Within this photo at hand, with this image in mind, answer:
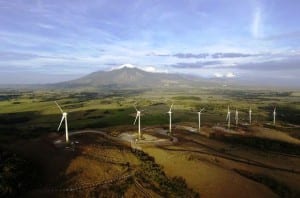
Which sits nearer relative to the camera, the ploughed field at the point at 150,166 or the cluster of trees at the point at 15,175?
the cluster of trees at the point at 15,175

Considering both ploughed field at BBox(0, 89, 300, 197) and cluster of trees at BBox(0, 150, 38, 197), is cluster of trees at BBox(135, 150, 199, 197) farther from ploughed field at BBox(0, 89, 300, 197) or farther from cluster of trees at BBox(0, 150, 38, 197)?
cluster of trees at BBox(0, 150, 38, 197)

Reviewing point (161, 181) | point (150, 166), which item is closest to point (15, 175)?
point (161, 181)

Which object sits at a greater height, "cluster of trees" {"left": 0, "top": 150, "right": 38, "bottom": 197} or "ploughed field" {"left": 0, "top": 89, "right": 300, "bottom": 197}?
"cluster of trees" {"left": 0, "top": 150, "right": 38, "bottom": 197}

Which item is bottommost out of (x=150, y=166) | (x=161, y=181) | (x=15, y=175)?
(x=161, y=181)

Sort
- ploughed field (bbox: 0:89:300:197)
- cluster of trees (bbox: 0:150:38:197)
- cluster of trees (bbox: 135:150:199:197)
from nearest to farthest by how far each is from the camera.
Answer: cluster of trees (bbox: 0:150:38:197) < ploughed field (bbox: 0:89:300:197) < cluster of trees (bbox: 135:150:199:197)

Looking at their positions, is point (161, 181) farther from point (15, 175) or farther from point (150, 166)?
point (15, 175)

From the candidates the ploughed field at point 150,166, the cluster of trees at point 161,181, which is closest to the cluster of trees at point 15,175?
the ploughed field at point 150,166

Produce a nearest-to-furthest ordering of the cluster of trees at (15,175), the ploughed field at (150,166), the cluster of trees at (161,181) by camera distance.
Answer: the cluster of trees at (15,175), the ploughed field at (150,166), the cluster of trees at (161,181)

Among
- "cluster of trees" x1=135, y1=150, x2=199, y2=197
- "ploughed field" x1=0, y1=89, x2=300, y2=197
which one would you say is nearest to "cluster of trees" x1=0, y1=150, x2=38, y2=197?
"ploughed field" x1=0, y1=89, x2=300, y2=197

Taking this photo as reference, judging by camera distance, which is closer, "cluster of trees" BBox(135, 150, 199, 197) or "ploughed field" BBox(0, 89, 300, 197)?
"ploughed field" BBox(0, 89, 300, 197)

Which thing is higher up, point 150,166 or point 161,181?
point 150,166

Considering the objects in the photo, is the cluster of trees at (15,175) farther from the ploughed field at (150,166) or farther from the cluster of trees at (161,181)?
the cluster of trees at (161,181)
